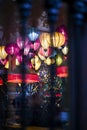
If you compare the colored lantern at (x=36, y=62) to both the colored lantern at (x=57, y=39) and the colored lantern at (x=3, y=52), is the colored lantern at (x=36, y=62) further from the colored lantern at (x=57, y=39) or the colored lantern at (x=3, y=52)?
the colored lantern at (x=57, y=39)

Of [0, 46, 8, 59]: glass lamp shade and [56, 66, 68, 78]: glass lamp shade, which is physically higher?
[0, 46, 8, 59]: glass lamp shade

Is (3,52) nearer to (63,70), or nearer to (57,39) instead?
(57,39)

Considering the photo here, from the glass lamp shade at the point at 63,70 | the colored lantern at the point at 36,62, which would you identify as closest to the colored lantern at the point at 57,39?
the glass lamp shade at the point at 63,70

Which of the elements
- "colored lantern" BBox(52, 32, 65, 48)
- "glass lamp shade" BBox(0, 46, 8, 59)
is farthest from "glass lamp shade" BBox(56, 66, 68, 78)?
"glass lamp shade" BBox(0, 46, 8, 59)

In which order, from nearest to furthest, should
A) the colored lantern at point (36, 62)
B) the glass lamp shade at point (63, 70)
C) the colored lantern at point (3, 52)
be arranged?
1. the glass lamp shade at point (63, 70)
2. the colored lantern at point (3, 52)
3. the colored lantern at point (36, 62)

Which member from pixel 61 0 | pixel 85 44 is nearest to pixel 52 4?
pixel 61 0

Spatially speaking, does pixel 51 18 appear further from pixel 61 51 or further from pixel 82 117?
pixel 61 51

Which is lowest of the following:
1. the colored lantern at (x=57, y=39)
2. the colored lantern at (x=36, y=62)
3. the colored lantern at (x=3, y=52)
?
the colored lantern at (x=57, y=39)

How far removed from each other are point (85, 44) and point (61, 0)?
7.1 inches

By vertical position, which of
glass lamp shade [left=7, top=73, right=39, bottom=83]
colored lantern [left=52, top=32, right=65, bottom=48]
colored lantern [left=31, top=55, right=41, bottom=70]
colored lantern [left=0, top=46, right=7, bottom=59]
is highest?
colored lantern [left=0, top=46, right=7, bottom=59]

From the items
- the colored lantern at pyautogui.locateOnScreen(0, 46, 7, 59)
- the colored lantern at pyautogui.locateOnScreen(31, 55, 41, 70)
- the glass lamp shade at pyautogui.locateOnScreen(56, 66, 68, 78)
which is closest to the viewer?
the glass lamp shade at pyautogui.locateOnScreen(56, 66, 68, 78)

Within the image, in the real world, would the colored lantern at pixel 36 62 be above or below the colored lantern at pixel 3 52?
below

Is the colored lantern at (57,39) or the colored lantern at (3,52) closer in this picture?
the colored lantern at (57,39)

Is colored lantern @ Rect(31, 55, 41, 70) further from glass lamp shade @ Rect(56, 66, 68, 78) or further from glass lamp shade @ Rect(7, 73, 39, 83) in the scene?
glass lamp shade @ Rect(56, 66, 68, 78)
